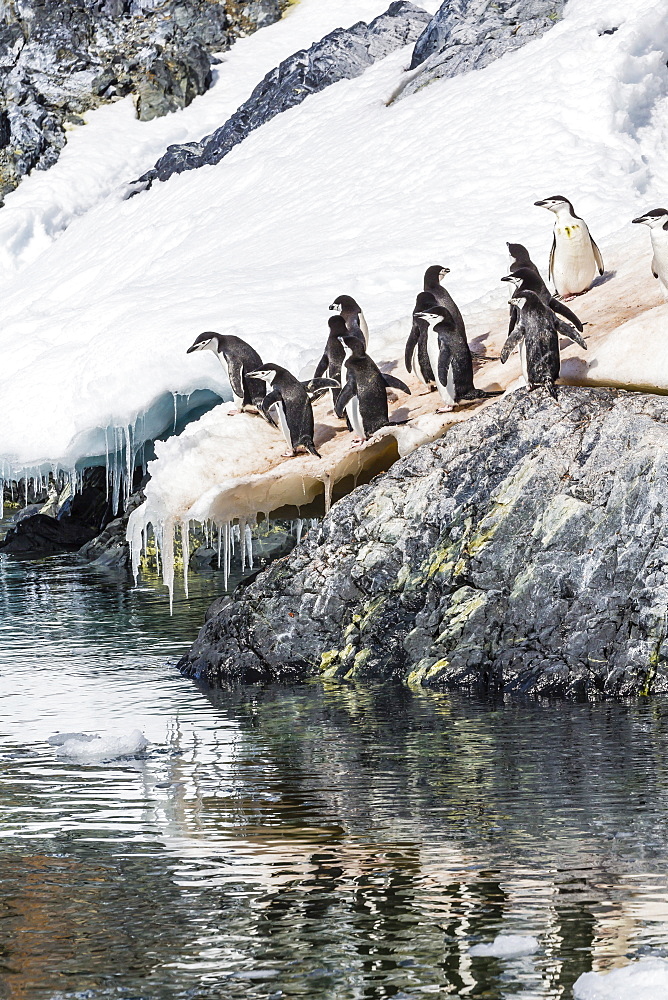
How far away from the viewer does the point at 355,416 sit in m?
11.0

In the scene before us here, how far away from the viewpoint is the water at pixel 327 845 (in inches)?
168

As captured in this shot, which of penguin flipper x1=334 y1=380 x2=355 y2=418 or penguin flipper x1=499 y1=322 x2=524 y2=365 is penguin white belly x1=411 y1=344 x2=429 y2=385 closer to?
penguin flipper x1=499 y1=322 x2=524 y2=365

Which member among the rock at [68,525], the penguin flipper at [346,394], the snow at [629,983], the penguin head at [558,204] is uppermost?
the penguin head at [558,204]

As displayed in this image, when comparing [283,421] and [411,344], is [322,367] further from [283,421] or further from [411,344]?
[283,421]

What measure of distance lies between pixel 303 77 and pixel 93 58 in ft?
46.2

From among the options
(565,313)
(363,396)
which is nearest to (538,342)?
(565,313)

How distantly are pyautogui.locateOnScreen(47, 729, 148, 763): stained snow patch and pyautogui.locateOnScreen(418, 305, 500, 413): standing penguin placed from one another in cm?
Result: 450

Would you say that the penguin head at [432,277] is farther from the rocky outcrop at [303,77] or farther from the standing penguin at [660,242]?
the rocky outcrop at [303,77]

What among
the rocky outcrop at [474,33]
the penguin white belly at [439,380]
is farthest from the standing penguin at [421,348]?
the rocky outcrop at [474,33]

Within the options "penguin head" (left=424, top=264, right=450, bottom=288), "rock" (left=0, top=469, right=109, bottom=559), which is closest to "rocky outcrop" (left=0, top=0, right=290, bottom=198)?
"rock" (left=0, top=469, right=109, bottom=559)

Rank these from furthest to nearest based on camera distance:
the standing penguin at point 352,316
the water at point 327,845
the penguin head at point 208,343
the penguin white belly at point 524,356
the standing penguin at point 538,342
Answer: the penguin head at point 208,343, the standing penguin at point 352,316, the penguin white belly at point 524,356, the standing penguin at point 538,342, the water at point 327,845

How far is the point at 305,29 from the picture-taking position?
Result: 4222 cm

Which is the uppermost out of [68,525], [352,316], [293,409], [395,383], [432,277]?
[432,277]

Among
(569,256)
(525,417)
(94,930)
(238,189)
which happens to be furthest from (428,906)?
(238,189)
